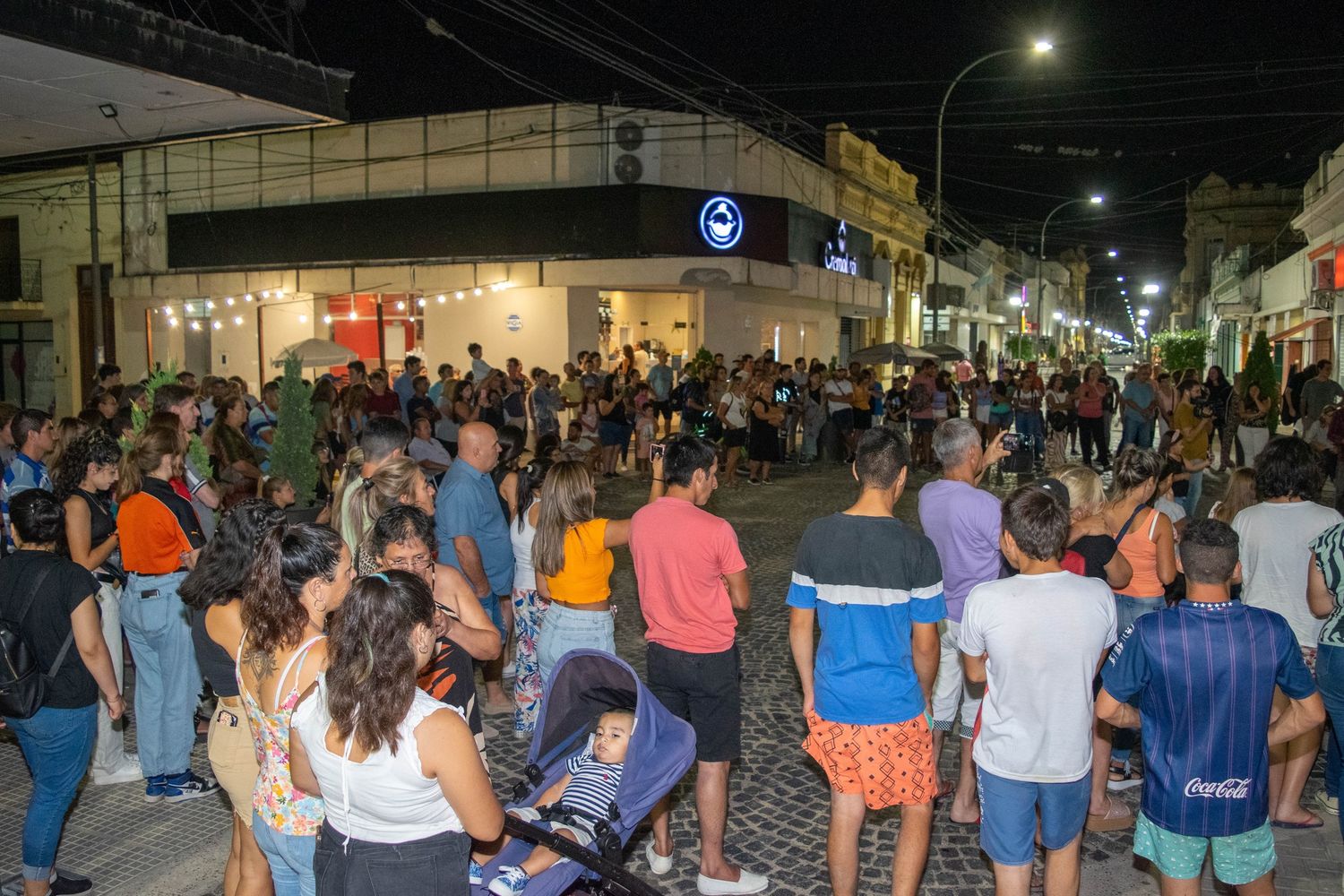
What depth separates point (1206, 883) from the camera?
4445 mm

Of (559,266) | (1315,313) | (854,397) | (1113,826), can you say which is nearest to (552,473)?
(1113,826)

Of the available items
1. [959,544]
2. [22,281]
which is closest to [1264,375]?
[959,544]

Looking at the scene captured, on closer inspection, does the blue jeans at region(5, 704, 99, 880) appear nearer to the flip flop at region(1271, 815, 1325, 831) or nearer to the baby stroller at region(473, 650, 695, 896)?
the baby stroller at region(473, 650, 695, 896)

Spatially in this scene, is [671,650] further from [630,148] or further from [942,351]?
[942,351]

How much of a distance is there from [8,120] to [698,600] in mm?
8875

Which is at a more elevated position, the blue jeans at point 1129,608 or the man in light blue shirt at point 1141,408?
the man in light blue shirt at point 1141,408

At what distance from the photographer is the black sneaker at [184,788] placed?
17.8 feet

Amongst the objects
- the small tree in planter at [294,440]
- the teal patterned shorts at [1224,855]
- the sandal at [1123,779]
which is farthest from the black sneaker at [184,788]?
the sandal at [1123,779]

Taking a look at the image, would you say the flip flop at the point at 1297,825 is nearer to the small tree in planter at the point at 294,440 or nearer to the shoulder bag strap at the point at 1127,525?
the shoulder bag strap at the point at 1127,525

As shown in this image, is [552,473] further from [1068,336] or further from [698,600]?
[1068,336]

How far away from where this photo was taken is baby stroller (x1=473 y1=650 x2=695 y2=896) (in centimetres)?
345

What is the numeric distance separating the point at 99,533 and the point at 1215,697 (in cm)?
525

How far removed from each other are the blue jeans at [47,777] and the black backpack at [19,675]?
0.09 m

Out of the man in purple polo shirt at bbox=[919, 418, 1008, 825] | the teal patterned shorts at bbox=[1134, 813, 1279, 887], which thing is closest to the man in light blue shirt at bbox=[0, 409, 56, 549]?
the man in purple polo shirt at bbox=[919, 418, 1008, 825]
